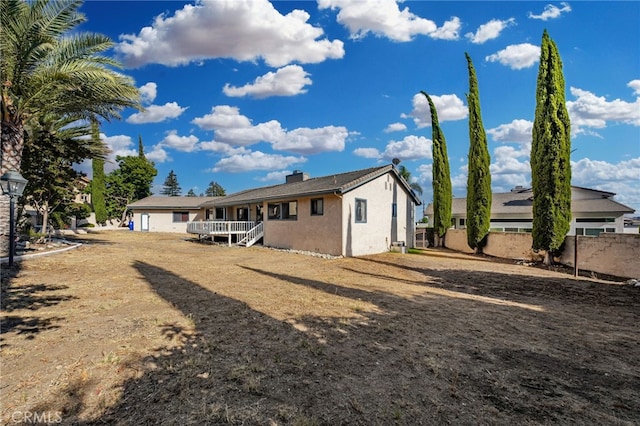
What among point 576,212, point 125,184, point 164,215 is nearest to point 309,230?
point 576,212

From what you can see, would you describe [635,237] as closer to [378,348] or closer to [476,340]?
[476,340]

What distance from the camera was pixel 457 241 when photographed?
1970cm

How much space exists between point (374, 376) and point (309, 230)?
12869mm

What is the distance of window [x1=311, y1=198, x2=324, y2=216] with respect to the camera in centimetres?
1541

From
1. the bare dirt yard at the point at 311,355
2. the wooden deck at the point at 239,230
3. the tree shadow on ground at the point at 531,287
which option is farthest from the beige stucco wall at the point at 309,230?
the bare dirt yard at the point at 311,355

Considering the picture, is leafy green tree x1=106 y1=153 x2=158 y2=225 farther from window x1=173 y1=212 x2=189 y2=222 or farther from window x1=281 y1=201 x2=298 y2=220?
window x1=281 y1=201 x2=298 y2=220

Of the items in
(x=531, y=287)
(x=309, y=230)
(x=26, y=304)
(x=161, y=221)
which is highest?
(x=161, y=221)

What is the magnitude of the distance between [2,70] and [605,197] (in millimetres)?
36599

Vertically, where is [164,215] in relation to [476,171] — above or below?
below

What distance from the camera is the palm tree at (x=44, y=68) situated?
30.5ft

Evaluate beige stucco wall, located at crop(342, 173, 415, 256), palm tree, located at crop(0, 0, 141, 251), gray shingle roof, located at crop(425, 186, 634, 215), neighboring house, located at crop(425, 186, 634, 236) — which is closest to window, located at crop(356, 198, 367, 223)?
beige stucco wall, located at crop(342, 173, 415, 256)

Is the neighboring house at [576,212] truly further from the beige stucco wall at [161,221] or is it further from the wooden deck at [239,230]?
the beige stucco wall at [161,221]

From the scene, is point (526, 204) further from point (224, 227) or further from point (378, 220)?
point (224, 227)

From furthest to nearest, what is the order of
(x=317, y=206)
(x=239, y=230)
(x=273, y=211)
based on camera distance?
(x=239, y=230) < (x=273, y=211) < (x=317, y=206)
